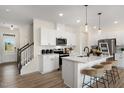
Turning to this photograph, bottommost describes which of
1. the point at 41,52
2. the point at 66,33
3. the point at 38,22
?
the point at 41,52

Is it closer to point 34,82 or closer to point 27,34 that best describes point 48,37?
point 27,34

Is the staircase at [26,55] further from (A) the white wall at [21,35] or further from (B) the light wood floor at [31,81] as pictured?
(A) the white wall at [21,35]

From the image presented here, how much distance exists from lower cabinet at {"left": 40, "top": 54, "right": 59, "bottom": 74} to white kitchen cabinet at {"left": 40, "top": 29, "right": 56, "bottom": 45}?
2.35 ft

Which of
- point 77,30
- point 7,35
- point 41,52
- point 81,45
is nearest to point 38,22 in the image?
point 41,52

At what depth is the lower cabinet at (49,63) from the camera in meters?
5.06

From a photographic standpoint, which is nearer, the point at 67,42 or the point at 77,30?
the point at 67,42

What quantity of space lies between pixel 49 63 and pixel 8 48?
4.60m

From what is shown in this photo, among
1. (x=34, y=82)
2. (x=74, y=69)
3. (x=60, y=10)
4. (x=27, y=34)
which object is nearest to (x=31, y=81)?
(x=34, y=82)

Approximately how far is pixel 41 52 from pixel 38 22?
1.50m

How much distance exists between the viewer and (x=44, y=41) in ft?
17.8

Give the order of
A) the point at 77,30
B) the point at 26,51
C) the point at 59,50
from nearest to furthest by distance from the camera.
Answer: the point at 26,51 < the point at 59,50 < the point at 77,30

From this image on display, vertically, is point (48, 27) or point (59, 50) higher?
point (48, 27)

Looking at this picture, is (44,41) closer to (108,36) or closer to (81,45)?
(81,45)
